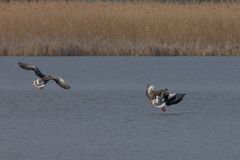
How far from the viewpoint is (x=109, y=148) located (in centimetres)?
1114

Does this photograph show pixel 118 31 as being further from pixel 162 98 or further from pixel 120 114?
pixel 162 98

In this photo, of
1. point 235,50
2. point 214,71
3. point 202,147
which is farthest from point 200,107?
point 235,50

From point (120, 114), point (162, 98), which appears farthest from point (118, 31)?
point (162, 98)

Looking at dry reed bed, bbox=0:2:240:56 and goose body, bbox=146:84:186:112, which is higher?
dry reed bed, bbox=0:2:240:56

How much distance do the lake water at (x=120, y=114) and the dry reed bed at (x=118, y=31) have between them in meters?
0.36

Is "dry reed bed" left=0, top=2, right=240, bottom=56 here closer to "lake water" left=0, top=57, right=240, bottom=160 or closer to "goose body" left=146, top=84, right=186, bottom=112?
"lake water" left=0, top=57, right=240, bottom=160

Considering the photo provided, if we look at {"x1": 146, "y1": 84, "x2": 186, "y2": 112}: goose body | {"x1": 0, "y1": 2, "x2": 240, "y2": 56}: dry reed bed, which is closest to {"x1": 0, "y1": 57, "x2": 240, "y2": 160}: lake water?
{"x1": 146, "y1": 84, "x2": 186, "y2": 112}: goose body

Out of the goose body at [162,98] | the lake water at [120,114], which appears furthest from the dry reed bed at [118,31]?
the goose body at [162,98]

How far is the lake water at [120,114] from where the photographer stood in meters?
11.1

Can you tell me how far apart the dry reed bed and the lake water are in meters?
0.36

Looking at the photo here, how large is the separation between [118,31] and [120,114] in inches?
381

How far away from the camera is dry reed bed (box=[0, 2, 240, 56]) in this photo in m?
22.8

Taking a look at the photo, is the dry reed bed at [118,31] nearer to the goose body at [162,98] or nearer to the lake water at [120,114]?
the lake water at [120,114]

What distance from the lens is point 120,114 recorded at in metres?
14.1
